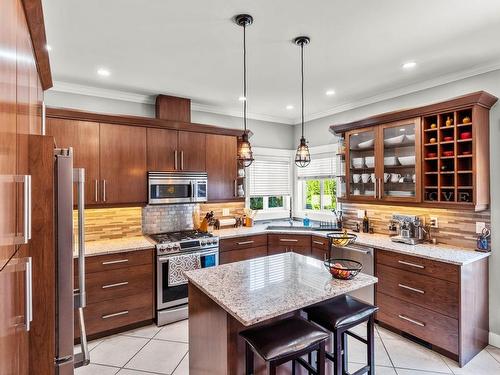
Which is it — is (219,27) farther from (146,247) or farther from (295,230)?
(295,230)

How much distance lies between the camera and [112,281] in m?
3.10

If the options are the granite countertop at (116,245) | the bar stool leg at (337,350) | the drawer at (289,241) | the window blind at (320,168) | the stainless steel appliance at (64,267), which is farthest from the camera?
the window blind at (320,168)

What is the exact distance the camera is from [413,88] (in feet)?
11.5

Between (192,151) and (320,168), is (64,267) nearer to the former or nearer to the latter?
(192,151)

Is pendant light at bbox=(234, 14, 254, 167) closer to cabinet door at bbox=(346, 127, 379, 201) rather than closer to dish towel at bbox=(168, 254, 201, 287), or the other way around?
dish towel at bbox=(168, 254, 201, 287)

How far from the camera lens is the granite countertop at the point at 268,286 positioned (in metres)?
1.61

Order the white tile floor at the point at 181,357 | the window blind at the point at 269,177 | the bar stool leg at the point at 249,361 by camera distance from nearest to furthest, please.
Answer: the bar stool leg at the point at 249,361
the white tile floor at the point at 181,357
the window blind at the point at 269,177

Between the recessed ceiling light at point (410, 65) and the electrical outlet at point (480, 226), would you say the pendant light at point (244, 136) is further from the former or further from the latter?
the electrical outlet at point (480, 226)

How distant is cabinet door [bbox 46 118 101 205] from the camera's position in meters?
3.09

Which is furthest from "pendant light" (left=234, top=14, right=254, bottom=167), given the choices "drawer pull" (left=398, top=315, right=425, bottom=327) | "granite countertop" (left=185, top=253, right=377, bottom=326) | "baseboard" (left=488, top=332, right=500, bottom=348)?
"baseboard" (left=488, top=332, right=500, bottom=348)

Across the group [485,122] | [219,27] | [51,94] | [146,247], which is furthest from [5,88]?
[485,122]

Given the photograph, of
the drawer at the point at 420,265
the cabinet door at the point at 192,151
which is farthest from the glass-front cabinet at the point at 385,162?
the cabinet door at the point at 192,151

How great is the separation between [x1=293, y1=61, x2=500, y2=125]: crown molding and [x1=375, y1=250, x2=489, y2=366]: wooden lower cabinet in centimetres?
192

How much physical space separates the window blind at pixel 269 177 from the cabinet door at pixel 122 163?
1914 millimetres
